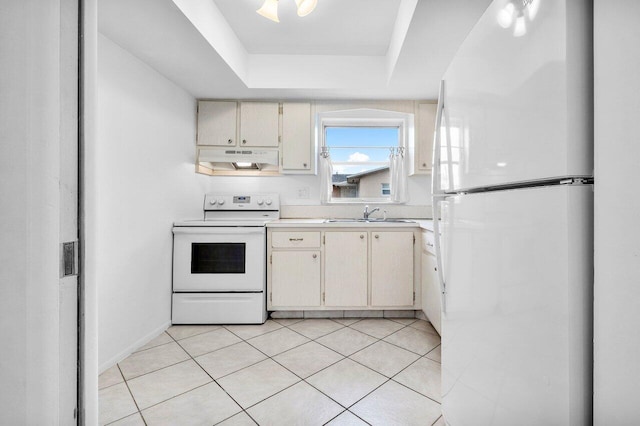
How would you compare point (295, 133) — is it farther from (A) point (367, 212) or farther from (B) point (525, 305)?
(B) point (525, 305)

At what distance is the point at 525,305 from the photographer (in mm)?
676

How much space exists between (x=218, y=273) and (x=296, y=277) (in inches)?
27.2

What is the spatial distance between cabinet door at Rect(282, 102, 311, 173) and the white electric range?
829mm

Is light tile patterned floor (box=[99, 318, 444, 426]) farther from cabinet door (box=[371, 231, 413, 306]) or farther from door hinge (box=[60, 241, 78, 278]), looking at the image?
door hinge (box=[60, 241, 78, 278])

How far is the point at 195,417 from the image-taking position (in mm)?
1342

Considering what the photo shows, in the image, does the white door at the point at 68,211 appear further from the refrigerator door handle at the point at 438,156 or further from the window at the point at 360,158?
→ the window at the point at 360,158

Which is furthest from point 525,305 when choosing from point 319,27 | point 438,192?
point 319,27

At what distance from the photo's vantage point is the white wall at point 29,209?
410 mm

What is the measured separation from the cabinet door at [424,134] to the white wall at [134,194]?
2.35 meters

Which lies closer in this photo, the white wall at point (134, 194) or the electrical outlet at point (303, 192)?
the white wall at point (134, 194)
